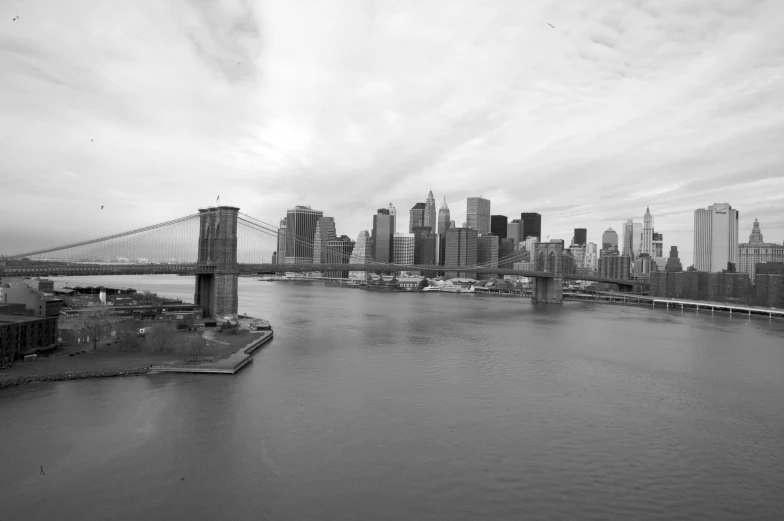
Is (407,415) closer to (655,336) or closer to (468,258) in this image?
(655,336)

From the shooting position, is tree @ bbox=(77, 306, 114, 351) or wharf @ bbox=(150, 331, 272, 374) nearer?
wharf @ bbox=(150, 331, 272, 374)

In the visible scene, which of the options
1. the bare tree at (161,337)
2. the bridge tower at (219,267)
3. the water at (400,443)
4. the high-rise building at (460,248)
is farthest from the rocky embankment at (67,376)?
the high-rise building at (460,248)

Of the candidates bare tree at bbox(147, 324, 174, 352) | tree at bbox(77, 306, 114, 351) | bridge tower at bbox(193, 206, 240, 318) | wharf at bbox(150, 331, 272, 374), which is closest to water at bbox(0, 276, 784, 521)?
wharf at bbox(150, 331, 272, 374)

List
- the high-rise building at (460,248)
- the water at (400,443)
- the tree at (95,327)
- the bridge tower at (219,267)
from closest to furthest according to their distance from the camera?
the water at (400,443), the tree at (95,327), the bridge tower at (219,267), the high-rise building at (460,248)

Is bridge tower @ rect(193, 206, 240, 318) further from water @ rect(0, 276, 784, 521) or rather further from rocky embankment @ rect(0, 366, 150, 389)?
rocky embankment @ rect(0, 366, 150, 389)

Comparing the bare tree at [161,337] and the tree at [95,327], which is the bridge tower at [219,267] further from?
the bare tree at [161,337]

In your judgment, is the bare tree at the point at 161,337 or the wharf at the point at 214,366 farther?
the bare tree at the point at 161,337
